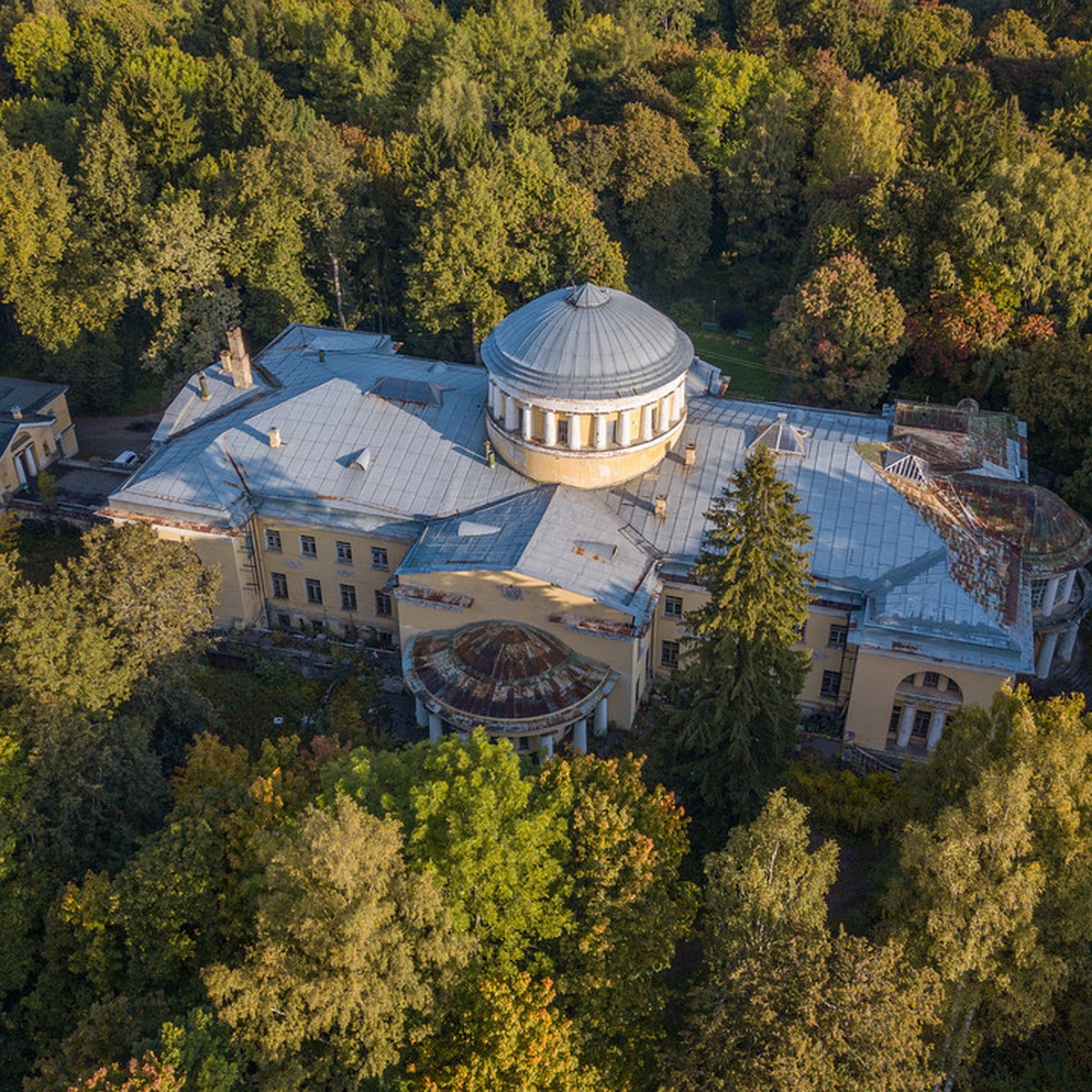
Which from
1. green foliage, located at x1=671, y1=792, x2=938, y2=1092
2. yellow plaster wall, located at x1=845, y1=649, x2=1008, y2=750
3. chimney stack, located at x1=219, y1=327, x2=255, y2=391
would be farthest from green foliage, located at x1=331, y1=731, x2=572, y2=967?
chimney stack, located at x1=219, y1=327, x2=255, y2=391

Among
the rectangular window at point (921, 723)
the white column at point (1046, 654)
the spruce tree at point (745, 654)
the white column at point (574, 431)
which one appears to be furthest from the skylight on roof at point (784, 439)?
the white column at point (1046, 654)

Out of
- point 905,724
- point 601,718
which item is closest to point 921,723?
point 905,724

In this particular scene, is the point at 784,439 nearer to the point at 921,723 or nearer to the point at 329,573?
the point at 921,723

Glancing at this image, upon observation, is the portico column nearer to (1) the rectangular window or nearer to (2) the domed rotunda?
(2) the domed rotunda

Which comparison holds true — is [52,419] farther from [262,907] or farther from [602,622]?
[262,907]

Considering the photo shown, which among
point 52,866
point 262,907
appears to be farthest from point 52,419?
point 262,907
